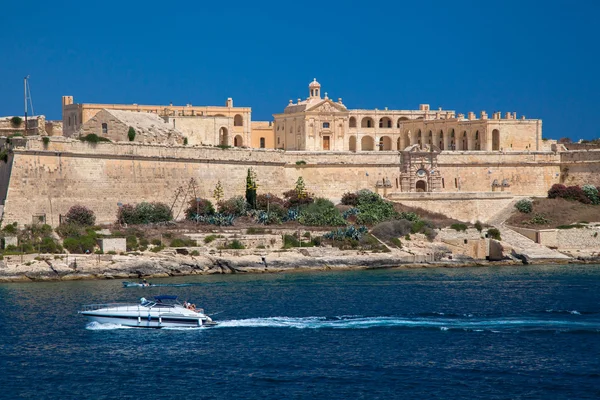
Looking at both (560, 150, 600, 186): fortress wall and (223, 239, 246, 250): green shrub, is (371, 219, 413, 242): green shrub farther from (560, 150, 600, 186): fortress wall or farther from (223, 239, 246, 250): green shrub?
(560, 150, 600, 186): fortress wall

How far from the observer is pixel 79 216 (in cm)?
5053

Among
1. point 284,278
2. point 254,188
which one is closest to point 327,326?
point 284,278

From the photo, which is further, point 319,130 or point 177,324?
point 319,130

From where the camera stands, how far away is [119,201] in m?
53.4

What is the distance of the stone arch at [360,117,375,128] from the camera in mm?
74312

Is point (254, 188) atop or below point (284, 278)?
atop

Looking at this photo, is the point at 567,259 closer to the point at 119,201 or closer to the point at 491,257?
the point at 491,257

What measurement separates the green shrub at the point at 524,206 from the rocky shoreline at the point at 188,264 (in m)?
6.97

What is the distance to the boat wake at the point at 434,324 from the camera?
33.2 meters

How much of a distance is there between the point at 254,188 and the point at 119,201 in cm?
752

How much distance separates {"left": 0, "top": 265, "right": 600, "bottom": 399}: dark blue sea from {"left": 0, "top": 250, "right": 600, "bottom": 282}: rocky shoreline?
115 cm

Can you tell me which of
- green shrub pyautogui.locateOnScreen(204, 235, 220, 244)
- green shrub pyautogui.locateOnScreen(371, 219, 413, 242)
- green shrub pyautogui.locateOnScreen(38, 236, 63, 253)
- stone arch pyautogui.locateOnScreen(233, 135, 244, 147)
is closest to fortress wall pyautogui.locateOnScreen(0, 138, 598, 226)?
green shrub pyautogui.locateOnScreen(38, 236, 63, 253)

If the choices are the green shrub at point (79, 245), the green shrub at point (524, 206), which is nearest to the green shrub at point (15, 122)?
the green shrub at point (79, 245)

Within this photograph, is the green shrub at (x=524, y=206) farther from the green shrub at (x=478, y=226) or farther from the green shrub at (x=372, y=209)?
the green shrub at (x=372, y=209)
